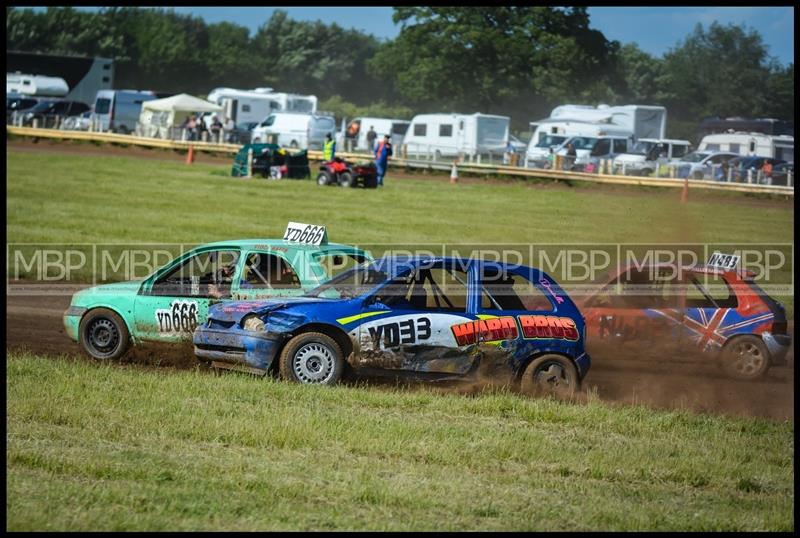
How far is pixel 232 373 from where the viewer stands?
9.60m

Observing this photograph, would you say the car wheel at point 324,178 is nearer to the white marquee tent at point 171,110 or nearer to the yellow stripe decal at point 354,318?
the white marquee tent at point 171,110

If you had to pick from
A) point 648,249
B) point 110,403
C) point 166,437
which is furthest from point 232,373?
point 648,249

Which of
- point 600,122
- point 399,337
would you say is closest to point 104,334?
point 399,337

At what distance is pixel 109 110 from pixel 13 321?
1649 inches

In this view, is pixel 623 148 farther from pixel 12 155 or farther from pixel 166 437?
pixel 166 437

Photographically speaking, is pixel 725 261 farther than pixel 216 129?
No

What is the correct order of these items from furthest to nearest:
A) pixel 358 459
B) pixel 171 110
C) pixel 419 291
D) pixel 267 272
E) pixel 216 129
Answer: pixel 171 110
pixel 216 129
pixel 267 272
pixel 419 291
pixel 358 459

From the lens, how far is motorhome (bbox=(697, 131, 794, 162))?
42438mm

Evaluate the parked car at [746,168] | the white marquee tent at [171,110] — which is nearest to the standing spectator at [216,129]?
the white marquee tent at [171,110]

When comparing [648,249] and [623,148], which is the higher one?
[623,148]

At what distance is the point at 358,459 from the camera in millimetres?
7027

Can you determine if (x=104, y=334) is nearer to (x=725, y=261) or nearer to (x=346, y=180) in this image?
(x=725, y=261)

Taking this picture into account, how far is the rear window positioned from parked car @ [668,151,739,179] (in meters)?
29.2

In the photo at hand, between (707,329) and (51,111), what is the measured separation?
1804 inches
